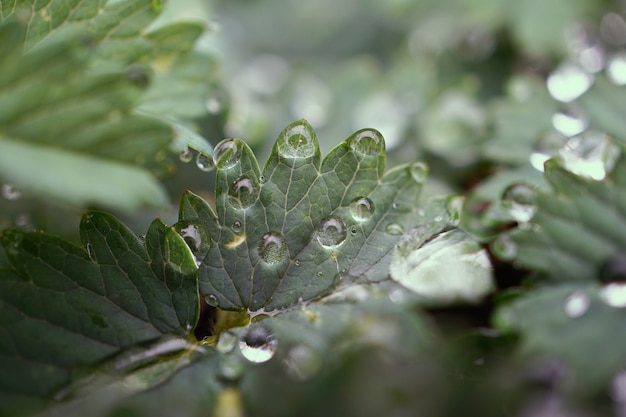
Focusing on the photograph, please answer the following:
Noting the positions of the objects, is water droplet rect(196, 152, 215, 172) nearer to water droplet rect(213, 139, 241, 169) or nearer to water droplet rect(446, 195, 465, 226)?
water droplet rect(213, 139, 241, 169)

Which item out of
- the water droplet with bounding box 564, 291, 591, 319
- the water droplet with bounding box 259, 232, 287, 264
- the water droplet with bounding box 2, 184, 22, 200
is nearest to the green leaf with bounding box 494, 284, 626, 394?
the water droplet with bounding box 564, 291, 591, 319

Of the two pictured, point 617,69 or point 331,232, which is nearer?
point 331,232

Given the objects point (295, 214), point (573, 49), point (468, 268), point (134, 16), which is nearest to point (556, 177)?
point (468, 268)

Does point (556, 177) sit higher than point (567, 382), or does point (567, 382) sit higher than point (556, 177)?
point (556, 177)

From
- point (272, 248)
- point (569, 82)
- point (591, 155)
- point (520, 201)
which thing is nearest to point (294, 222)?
point (272, 248)

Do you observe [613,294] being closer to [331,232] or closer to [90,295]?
[331,232]

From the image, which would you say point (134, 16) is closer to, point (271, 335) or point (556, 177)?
point (271, 335)
